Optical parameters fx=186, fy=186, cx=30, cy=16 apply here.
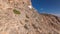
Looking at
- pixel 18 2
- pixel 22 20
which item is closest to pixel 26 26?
pixel 22 20

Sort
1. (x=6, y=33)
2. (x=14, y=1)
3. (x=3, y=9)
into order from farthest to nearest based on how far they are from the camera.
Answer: (x=14, y=1), (x=3, y=9), (x=6, y=33)

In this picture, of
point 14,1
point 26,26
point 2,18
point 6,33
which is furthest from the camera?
point 14,1

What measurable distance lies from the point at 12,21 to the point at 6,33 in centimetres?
473

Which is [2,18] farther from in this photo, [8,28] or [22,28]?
[22,28]

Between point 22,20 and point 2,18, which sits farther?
point 22,20

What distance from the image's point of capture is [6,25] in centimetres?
3328

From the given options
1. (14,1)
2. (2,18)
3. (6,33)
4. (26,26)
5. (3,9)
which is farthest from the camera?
(14,1)

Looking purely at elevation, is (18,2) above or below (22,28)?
above

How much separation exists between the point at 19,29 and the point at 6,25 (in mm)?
3551

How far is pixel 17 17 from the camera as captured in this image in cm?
3928

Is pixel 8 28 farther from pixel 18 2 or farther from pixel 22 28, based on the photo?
pixel 18 2

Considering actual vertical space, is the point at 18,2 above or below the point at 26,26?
above

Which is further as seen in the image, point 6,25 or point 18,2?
point 18,2

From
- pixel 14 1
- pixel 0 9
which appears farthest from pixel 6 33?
pixel 14 1
